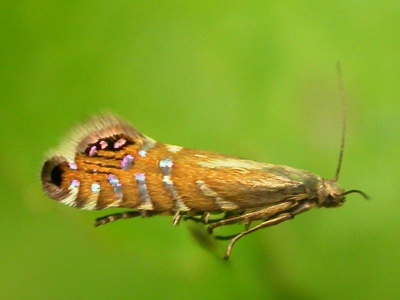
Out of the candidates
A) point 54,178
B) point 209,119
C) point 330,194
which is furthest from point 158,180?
point 209,119

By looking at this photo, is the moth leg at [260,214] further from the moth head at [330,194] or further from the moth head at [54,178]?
the moth head at [54,178]

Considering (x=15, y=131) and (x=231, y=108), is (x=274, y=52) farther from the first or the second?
(x=15, y=131)

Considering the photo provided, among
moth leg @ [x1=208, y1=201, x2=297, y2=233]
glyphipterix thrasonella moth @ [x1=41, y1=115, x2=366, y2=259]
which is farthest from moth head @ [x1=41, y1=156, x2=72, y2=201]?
moth leg @ [x1=208, y1=201, x2=297, y2=233]

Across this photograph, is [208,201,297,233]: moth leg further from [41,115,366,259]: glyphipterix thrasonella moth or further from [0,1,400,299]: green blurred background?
[0,1,400,299]: green blurred background

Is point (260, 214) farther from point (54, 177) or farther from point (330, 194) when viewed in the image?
point (54, 177)

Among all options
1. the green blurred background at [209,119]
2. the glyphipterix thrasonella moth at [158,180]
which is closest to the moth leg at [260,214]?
the glyphipterix thrasonella moth at [158,180]

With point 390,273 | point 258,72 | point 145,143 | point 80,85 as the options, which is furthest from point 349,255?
point 80,85

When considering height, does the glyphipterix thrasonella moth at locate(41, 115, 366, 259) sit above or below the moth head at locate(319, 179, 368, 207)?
above
